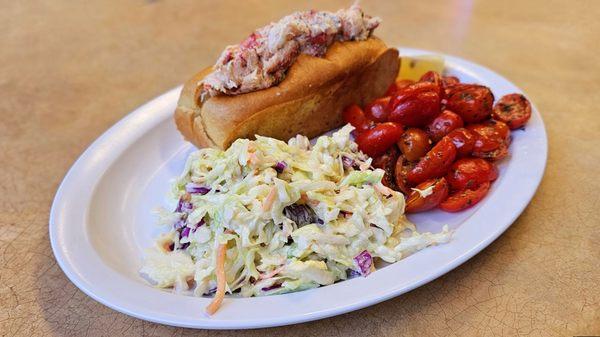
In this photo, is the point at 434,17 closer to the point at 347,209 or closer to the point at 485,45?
the point at 485,45

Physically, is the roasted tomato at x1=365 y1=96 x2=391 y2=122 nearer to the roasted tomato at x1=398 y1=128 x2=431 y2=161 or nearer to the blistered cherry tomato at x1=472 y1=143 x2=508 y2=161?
the roasted tomato at x1=398 y1=128 x2=431 y2=161

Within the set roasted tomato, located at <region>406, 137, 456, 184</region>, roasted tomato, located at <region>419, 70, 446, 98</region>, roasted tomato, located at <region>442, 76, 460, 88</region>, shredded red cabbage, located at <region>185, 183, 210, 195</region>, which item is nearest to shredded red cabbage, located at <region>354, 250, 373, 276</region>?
roasted tomato, located at <region>406, 137, 456, 184</region>

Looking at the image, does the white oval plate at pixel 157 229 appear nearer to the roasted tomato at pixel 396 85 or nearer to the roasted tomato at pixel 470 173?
the roasted tomato at pixel 470 173

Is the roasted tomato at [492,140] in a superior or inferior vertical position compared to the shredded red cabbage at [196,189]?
inferior

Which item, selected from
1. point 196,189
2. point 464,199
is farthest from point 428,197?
point 196,189

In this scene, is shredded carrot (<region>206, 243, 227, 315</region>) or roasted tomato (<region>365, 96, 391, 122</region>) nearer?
shredded carrot (<region>206, 243, 227, 315</region>)

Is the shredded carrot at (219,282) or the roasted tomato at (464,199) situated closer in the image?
the shredded carrot at (219,282)

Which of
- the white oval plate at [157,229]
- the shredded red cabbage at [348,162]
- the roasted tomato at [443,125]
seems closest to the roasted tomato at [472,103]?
the roasted tomato at [443,125]
